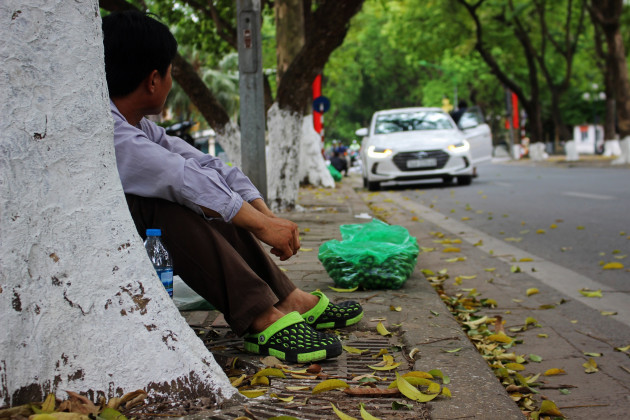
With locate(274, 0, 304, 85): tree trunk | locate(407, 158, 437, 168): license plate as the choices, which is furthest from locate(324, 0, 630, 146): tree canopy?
locate(274, 0, 304, 85): tree trunk

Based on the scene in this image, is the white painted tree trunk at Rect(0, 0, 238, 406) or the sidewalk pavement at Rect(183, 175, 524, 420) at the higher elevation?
the white painted tree trunk at Rect(0, 0, 238, 406)

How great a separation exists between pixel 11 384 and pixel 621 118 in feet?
77.9

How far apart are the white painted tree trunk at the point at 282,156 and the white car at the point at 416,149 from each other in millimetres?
6180

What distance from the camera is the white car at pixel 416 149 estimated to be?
15.3 m

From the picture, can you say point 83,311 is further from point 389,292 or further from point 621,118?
point 621,118

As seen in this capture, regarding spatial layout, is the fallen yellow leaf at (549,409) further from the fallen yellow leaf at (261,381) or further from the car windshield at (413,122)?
the car windshield at (413,122)

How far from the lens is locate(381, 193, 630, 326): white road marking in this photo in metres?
4.39

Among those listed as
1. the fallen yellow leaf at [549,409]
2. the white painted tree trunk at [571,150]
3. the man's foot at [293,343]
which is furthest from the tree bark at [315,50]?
the white painted tree trunk at [571,150]

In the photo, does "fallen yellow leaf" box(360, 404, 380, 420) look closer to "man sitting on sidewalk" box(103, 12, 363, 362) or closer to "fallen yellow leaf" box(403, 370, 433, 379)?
"fallen yellow leaf" box(403, 370, 433, 379)

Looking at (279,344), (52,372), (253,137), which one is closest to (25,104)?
(52,372)

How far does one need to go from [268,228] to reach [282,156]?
22.5ft

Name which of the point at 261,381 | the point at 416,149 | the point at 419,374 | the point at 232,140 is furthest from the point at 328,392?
the point at 416,149

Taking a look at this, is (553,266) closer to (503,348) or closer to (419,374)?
(503,348)

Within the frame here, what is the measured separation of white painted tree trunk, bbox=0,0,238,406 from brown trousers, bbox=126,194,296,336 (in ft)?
1.59
